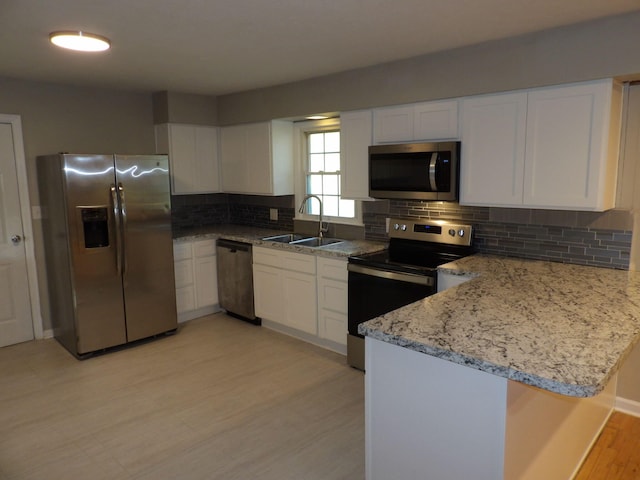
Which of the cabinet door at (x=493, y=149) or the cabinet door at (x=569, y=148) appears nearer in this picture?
the cabinet door at (x=569, y=148)

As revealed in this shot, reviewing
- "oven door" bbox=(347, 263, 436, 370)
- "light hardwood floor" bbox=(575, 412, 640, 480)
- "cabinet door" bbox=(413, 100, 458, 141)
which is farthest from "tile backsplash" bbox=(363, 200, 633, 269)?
"light hardwood floor" bbox=(575, 412, 640, 480)

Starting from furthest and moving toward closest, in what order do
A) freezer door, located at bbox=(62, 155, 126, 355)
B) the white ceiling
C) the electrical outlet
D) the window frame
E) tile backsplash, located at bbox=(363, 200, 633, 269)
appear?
the window frame
the electrical outlet
freezer door, located at bbox=(62, 155, 126, 355)
tile backsplash, located at bbox=(363, 200, 633, 269)
the white ceiling

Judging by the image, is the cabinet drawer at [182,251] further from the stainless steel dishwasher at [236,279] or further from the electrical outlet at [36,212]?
the electrical outlet at [36,212]

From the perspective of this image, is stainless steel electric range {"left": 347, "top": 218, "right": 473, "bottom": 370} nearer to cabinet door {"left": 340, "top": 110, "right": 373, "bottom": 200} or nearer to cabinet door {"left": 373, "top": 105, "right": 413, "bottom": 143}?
cabinet door {"left": 340, "top": 110, "right": 373, "bottom": 200}

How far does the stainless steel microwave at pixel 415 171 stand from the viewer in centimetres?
310

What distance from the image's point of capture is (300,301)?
12.9 feet

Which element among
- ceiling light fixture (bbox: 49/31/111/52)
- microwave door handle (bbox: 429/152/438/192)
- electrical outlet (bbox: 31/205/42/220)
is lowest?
electrical outlet (bbox: 31/205/42/220)

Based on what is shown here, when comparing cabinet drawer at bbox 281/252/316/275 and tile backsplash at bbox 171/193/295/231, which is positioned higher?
tile backsplash at bbox 171/193/295/231

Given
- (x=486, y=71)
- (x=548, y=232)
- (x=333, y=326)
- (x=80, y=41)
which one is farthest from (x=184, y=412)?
(x=486, y=71)

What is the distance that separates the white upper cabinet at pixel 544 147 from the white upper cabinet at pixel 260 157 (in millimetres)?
1956

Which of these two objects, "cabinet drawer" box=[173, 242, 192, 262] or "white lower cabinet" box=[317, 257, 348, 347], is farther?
"cabinet drawer" box=[173, 242, 192, 262]

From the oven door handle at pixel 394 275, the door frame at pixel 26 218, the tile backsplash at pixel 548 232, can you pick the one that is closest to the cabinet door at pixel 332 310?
the oven door handle at pixel 394 275

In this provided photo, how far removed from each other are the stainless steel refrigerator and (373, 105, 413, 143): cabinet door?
1.84m

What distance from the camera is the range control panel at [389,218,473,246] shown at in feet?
11.0
